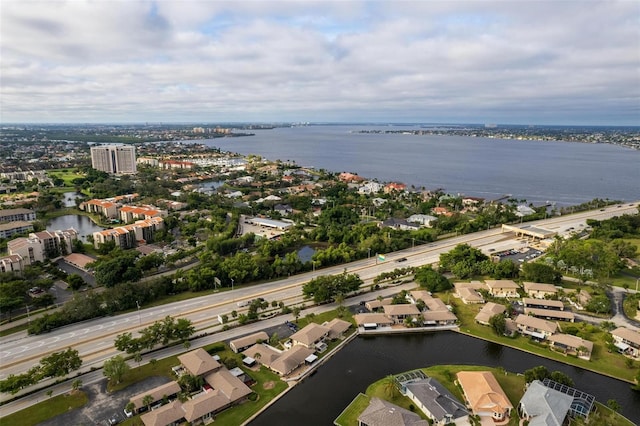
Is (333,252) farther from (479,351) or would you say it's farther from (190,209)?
(190,209)

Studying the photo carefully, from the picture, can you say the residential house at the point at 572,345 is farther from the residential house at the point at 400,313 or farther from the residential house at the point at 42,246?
the residential house at the point at 42,246

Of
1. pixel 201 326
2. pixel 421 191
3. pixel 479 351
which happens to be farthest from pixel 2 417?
pixel 421 191

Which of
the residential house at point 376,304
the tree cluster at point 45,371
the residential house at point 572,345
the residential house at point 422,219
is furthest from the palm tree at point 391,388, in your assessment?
the residential house at point 422,219

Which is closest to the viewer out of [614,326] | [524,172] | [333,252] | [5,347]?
[5,347]

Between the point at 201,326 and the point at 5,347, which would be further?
the point at 201,326

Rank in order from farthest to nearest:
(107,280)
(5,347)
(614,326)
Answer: (107,280) → (614,326) → (5,347)
